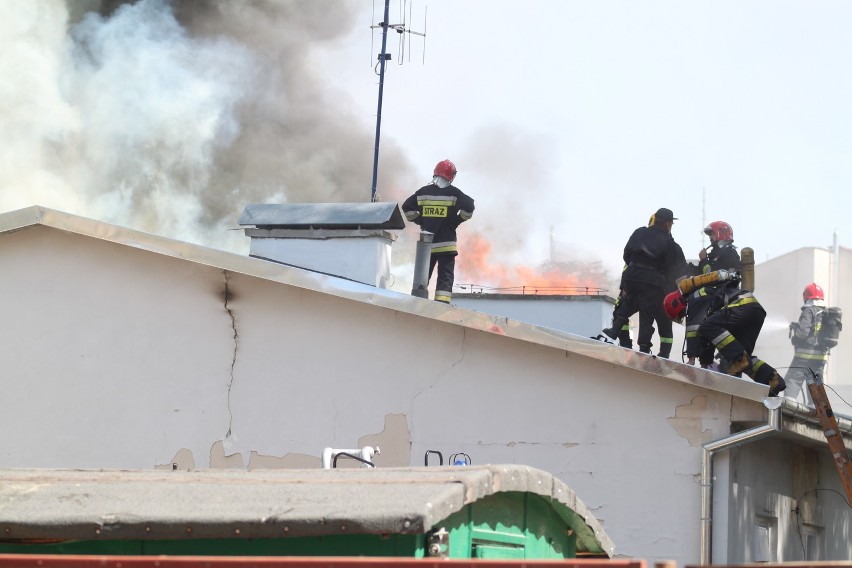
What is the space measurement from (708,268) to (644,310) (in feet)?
2.27

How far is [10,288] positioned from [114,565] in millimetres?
7752

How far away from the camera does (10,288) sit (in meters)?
11.4

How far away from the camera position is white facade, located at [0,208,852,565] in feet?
33.3

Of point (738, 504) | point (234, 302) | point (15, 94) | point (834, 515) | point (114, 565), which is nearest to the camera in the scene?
point (114, 565)

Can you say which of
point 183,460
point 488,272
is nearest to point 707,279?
point 183,460

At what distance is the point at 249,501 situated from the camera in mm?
5004

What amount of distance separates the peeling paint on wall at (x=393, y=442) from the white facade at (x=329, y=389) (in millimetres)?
13

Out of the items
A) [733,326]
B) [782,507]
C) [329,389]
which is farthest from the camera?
[782,507]

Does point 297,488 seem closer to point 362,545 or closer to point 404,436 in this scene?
point 362,545

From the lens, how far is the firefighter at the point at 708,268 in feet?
37.7

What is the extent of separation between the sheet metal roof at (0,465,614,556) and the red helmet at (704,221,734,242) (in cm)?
636

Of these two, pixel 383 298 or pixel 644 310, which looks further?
pixel 644 310

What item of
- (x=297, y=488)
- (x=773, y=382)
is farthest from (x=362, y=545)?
(x=773, y=382)

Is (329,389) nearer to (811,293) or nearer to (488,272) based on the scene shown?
(811,293)
